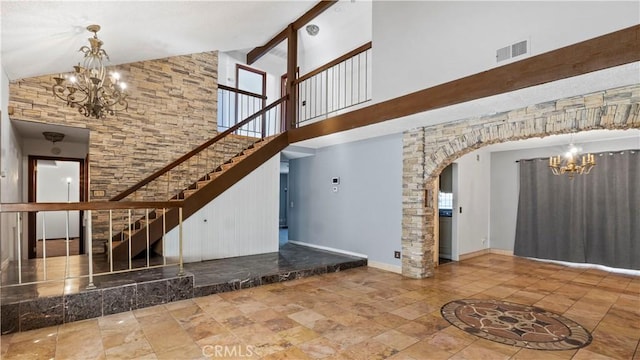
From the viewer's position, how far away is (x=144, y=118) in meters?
6.20

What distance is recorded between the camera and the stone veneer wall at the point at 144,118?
5215 millimetres

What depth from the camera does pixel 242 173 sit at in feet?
19.7

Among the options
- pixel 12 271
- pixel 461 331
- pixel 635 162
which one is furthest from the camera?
pixel 635 162

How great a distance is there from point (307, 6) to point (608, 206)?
23.5 ft

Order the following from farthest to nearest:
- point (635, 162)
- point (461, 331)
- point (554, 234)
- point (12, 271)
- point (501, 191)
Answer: point (501, 191), point (554, 234), point (635, 162), point (12, 271), point (461, 331)

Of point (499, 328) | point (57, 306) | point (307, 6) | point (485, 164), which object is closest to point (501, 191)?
point (485, 164)

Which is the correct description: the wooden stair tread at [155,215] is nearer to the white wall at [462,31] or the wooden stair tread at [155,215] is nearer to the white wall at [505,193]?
the white wall at [462,31]

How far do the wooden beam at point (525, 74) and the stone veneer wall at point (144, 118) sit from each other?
3970 mm

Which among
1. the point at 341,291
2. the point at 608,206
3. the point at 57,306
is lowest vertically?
the point at 341,291

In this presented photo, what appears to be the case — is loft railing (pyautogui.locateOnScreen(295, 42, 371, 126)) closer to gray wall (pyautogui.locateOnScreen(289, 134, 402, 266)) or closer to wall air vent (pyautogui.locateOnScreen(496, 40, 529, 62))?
gray wall (pyautogui.locateOnScreen(289, 134, 402, 266))

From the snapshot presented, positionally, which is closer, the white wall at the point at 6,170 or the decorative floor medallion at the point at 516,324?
the decorative floor medallion at the point at 516,324

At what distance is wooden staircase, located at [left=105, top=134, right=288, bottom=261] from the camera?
4980mm

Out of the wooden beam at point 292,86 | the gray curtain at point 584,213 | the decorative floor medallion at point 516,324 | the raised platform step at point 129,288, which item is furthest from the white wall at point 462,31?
the gray curtain at point 584,213

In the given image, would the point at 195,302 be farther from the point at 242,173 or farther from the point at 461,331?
the point at 461,331
